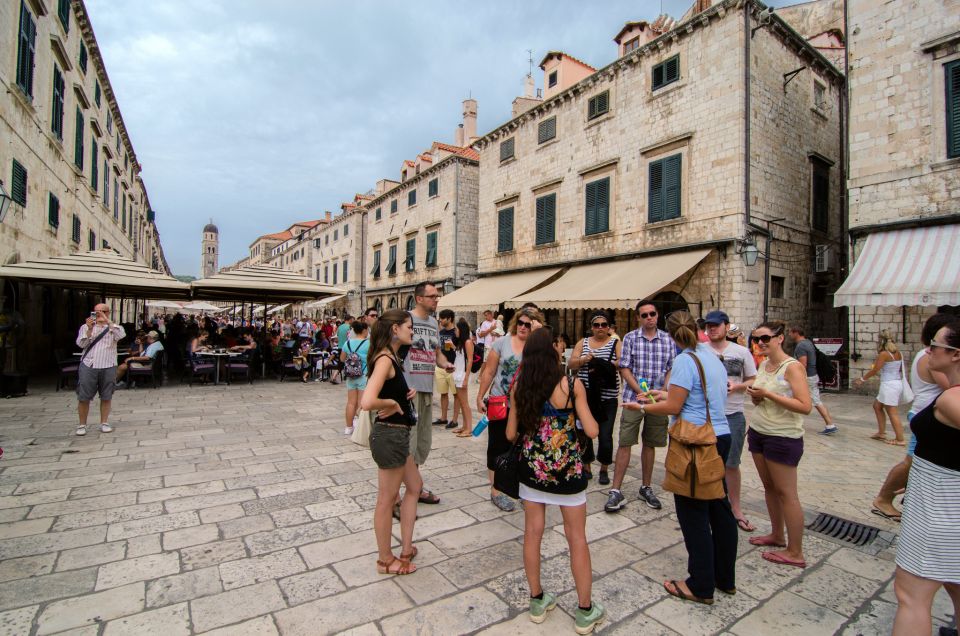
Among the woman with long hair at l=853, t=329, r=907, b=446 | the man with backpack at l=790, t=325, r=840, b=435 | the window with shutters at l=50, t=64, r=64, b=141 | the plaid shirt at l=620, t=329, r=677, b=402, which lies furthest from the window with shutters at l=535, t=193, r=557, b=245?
the window with shutters at l=50, t=64, r=64, b=141

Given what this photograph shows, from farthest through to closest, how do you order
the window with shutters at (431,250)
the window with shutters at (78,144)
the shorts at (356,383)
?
the window with shutters at (431,250)
the window with shutters at (78,144)
the shorts at (356,383)

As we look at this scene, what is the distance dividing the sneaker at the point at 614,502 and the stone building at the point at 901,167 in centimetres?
800

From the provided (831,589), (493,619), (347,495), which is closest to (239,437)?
(347,495)

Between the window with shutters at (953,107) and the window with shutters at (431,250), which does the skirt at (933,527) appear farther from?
the window with shutters at (431,250)

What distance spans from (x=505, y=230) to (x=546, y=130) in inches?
156

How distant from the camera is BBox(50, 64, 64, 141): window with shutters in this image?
41.6ft

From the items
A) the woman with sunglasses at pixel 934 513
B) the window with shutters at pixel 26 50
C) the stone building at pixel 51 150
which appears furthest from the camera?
the window with shutters at pixel 26 50

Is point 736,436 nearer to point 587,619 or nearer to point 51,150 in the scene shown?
point 587,619

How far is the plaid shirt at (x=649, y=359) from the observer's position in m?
4.16

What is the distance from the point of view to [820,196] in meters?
13.7

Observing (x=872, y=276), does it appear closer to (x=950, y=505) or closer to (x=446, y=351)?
(x=446, y=351)

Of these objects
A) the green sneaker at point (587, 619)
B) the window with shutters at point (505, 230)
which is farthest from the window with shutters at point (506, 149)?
the green sneaker at point (587, 619)

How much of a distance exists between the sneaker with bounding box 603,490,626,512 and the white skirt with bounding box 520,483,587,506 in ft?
5.45

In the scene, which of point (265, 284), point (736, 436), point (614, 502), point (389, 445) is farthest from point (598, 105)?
point (389, 445)
